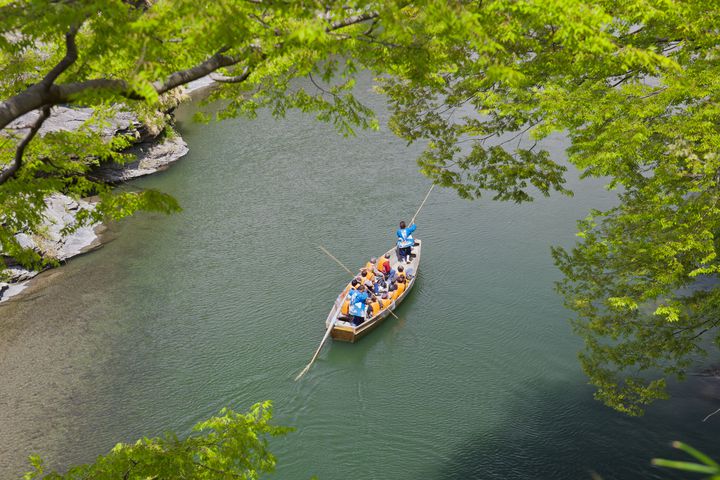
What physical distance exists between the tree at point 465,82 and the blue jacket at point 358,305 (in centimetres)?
563

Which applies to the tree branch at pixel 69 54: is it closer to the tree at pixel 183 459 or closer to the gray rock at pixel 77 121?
the tree at pixel 183 459

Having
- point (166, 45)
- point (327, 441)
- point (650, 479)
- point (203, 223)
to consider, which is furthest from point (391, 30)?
point (203, 223)

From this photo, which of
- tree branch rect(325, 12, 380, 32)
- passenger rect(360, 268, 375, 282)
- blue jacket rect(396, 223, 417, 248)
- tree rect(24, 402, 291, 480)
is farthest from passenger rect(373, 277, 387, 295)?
tree branch rect(325, 12, 380, 32)

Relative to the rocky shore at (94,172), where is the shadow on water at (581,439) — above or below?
below

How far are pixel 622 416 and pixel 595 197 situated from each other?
11.1 metres

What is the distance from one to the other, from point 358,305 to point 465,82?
7461 millimetres

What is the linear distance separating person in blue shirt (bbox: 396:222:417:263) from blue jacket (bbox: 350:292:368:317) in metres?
3.17

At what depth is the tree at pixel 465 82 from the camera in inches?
157

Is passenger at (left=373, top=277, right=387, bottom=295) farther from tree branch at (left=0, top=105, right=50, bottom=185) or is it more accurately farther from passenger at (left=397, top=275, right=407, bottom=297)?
tree branch at (left=0, top=105, right=50, bottom=185)

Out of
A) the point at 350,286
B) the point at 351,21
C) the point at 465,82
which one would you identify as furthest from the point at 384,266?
→ the point at 351,21

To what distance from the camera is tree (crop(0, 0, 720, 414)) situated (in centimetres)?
399

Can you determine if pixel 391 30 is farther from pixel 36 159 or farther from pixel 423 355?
pixel 423 355

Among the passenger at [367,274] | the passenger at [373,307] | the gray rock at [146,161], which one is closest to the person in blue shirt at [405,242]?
the passenger at [367,274]

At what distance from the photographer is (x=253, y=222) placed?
2127cm
